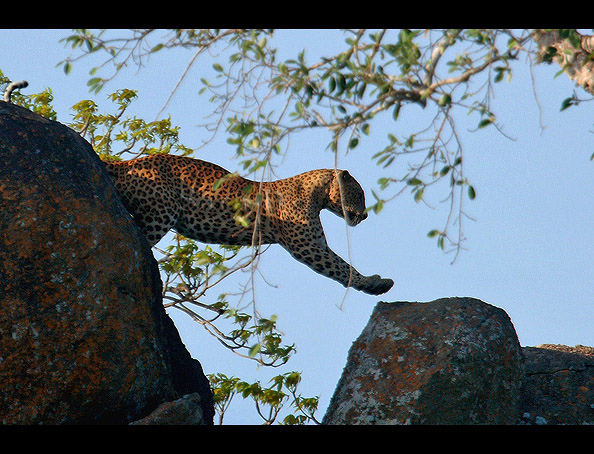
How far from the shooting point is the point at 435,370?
7574 millimetres

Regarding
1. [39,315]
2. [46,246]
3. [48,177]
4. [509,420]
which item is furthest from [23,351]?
[509,420]

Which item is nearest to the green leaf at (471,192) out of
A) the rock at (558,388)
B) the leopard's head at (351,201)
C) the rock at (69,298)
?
the rock at (558,388)

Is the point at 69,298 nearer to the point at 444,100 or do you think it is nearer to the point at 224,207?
the point at 224,207

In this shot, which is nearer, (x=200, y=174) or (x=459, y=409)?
(x=459, y=409)

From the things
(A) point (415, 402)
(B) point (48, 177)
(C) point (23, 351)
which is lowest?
(C) point (23, 351)

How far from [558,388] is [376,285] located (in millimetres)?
2525

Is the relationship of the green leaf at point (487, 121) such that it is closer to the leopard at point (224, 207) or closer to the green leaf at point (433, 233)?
the green leaf at point (433, 233)

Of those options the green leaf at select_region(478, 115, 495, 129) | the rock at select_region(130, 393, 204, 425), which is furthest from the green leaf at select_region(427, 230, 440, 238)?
the rock at select_region(130, 393, 204, 425)

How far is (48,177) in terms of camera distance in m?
7.35

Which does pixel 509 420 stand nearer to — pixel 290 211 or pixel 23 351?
pixel 290 211

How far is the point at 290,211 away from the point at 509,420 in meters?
3.95

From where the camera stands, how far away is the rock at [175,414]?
695 centimetres

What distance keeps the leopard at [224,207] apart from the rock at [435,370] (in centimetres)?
180
